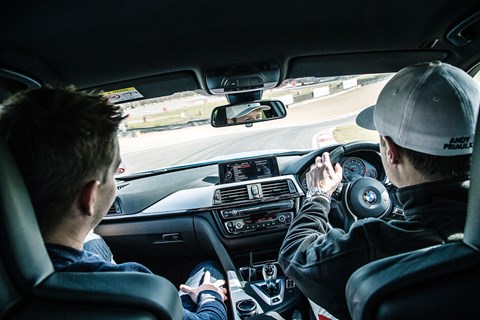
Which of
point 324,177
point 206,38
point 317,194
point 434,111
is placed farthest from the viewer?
point 206,38

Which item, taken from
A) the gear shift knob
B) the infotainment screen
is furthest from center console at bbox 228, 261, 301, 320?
the infotainment screen

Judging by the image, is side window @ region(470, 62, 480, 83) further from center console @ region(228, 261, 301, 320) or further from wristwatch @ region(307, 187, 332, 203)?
center console @ region(228, 261, 301, 320)

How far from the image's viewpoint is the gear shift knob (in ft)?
11.8

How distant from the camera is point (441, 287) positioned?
1134mm

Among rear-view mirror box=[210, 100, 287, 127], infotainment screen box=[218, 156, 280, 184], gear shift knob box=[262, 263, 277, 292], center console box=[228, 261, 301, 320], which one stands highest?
rear-view mirror box=[210, 100, 287, 127]

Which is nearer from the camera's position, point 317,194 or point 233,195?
point 317,194

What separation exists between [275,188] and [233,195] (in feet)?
1.57

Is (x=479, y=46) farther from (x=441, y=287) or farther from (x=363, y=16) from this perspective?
(x=441, y=287)

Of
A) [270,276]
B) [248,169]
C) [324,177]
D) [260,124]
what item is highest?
[260,124]

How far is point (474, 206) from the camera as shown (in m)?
1.16


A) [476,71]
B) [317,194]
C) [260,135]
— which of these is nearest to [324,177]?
[317,194]

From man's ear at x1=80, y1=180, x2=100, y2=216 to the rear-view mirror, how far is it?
2.43 m

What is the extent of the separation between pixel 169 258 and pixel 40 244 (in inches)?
137

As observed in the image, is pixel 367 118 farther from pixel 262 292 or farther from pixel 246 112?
pixel 262 292
